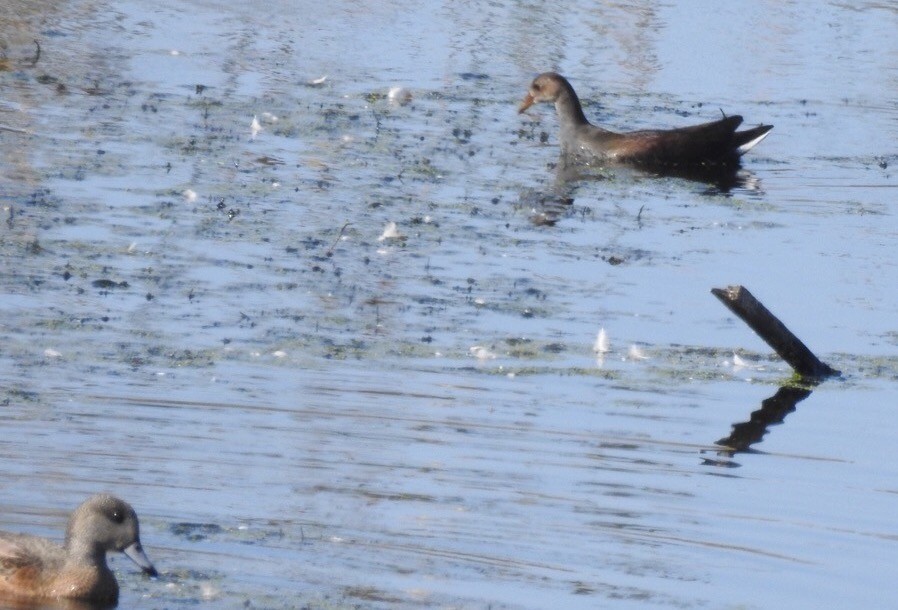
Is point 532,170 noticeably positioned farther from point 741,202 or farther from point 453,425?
point 453,425

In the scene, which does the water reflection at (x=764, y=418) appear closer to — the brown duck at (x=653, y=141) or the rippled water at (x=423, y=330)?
the rippled water at (x=423, y=330)

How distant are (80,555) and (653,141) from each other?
9.40 metres

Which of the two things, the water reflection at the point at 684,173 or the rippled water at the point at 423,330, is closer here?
the rippled water at the point at 423,330

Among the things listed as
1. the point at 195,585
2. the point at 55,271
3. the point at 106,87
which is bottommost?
the point at 195,585

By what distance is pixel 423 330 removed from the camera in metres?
10.5

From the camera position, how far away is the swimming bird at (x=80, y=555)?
23.2 feet

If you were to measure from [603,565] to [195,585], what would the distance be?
4.91ft

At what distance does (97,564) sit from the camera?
23.4ft

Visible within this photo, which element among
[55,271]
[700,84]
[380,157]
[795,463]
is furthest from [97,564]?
[700,84]

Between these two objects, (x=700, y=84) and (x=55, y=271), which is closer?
(x=55, y=271)

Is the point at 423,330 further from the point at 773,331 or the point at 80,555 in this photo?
the point at 80,555

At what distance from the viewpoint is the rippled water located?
7531mm

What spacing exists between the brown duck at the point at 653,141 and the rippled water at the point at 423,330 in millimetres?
230

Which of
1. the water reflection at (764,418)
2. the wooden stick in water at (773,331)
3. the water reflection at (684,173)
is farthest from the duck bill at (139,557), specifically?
the water reflection at (684,173)
